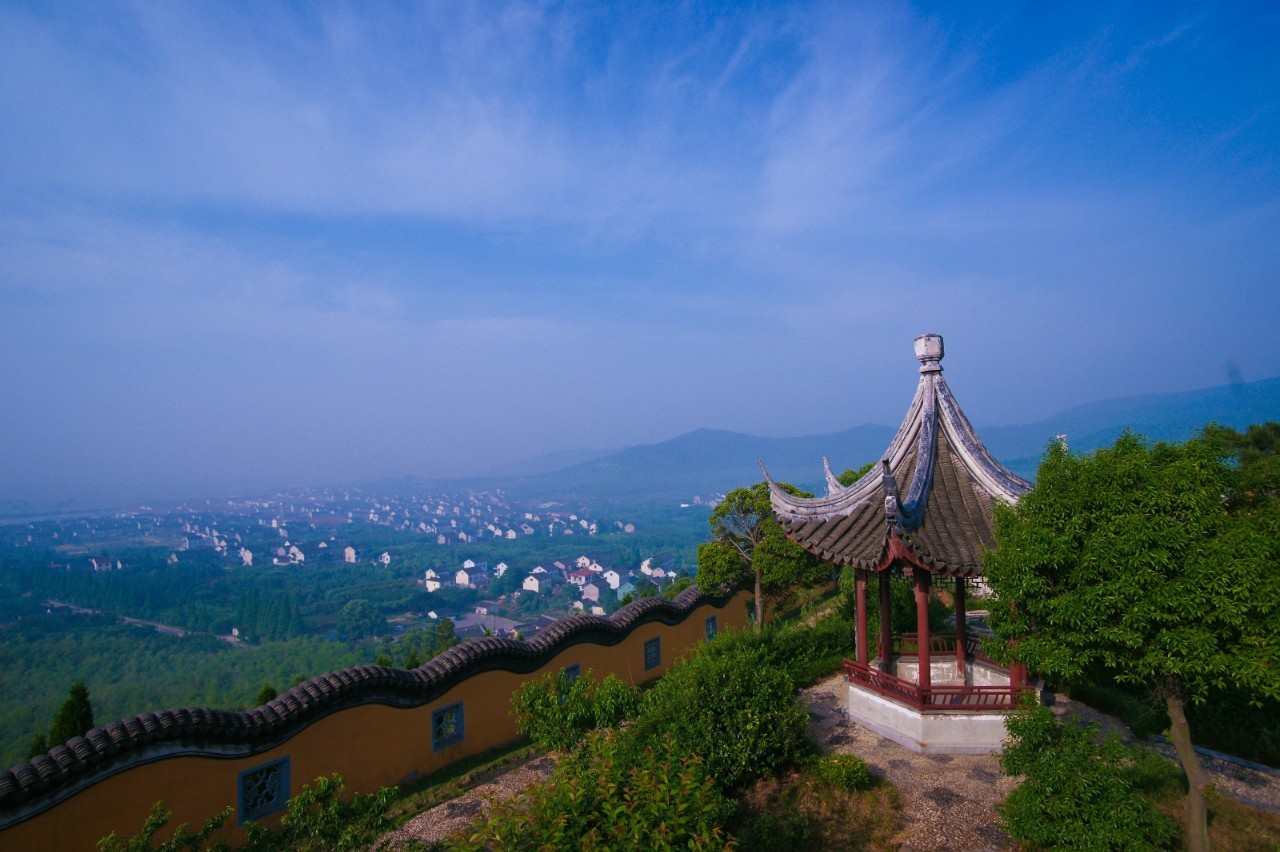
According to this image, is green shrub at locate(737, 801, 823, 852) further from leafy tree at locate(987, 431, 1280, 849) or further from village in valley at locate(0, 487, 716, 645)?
village in valley at locate(0, 487, 716, 645)

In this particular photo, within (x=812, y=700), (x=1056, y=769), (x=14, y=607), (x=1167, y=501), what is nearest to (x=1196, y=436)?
(x=1167, y=501)

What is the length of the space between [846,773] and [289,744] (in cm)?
690

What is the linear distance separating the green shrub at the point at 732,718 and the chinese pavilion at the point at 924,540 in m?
1.70

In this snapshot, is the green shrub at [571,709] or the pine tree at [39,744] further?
the pine tree at [39,744]

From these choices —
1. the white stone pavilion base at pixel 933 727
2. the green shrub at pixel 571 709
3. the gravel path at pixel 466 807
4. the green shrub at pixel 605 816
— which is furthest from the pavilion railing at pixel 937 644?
the green shrub at pixel 605 816

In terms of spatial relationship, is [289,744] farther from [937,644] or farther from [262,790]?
[937,644]

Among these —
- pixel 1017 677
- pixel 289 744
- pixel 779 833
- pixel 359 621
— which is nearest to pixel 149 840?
pixel 289 744

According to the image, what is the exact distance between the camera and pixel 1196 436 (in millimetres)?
6270

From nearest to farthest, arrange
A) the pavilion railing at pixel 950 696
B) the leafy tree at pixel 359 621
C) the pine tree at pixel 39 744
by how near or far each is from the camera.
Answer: the pavilion railing at pixel 950 696 → the pine tree at pixel 39 744 → the leafy tree at pixel 359 621

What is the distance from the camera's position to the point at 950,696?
363 inches

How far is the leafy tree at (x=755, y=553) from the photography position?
1548cm

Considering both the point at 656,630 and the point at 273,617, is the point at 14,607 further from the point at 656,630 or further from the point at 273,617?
the point at 656,630

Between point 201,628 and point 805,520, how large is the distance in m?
70.6

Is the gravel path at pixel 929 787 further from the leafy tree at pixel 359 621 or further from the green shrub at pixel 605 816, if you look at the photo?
the leafy tree at pixel 359 621
